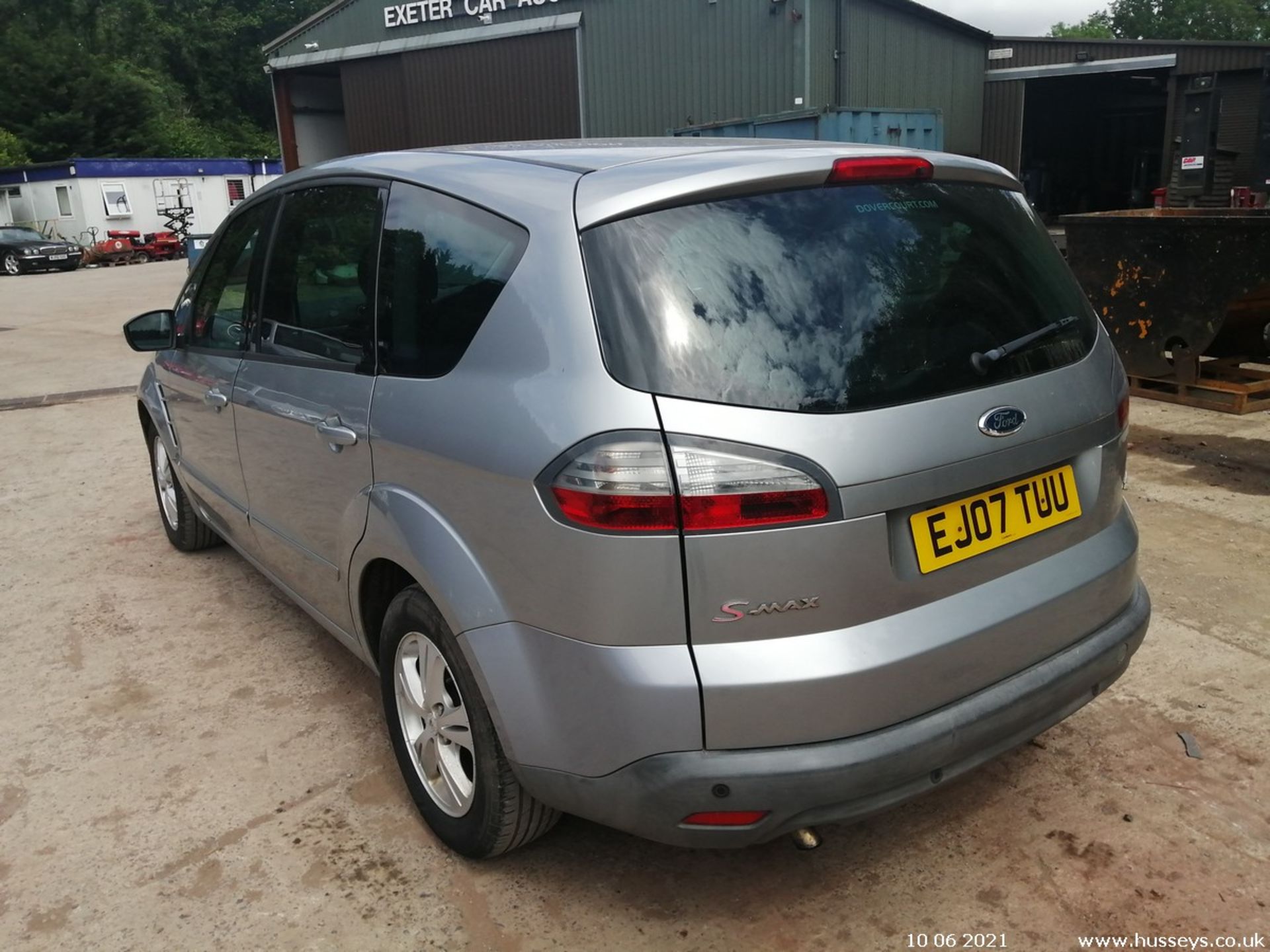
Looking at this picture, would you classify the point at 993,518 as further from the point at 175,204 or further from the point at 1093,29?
the point at 1093,29

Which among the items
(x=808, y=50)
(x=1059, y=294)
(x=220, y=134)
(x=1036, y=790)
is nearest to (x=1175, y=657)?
(x=1036, y=790)

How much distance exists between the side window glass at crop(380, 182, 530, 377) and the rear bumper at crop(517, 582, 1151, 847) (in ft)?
3.26

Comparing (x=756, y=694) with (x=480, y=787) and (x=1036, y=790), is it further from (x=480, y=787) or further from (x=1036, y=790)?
(x=1036, y=790)

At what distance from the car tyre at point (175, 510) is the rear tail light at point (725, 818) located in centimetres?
334

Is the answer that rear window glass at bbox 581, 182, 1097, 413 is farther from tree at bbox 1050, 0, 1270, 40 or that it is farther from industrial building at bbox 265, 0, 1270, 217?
tree at bbox 1050, 0, 1270, 40

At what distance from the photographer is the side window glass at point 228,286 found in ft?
11.9

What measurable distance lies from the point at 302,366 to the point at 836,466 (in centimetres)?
174

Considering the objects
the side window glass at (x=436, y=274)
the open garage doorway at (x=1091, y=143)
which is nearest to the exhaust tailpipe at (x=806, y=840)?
the side window glass at (x=436, y=274)

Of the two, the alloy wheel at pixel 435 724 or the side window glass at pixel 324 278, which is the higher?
the side window glass at pixel 324 278

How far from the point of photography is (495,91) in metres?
21.1

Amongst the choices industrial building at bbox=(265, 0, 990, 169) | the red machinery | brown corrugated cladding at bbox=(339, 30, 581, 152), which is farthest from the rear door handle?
the red machinery

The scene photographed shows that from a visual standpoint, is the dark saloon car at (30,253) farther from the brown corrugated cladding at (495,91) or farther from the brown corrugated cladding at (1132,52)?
the brown corrugated cladding at (1132,52)

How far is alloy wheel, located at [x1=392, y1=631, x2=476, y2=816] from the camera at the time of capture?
8.32 ft

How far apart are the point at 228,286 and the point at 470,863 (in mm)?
2319
